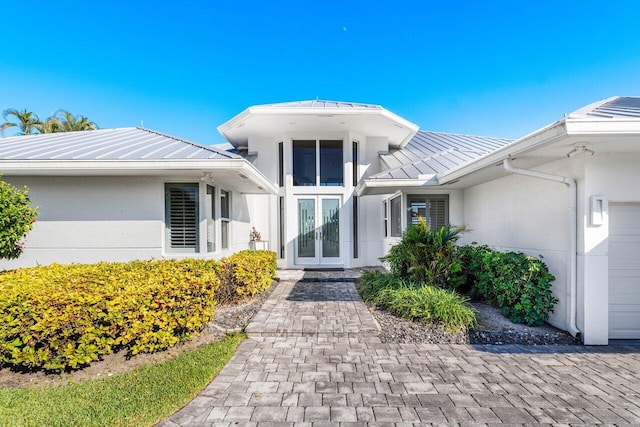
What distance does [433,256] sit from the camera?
675 centimetres

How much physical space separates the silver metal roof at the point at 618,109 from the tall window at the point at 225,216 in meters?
7.71

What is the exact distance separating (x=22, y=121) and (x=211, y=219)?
25263 mm

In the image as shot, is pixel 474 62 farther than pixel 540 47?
Yes

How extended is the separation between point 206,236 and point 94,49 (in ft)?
33.9

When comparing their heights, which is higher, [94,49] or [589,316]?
[94,49]

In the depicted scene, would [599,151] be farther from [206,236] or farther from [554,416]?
[206,236]

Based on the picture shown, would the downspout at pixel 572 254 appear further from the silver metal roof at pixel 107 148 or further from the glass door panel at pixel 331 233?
the glass door panel at pixel 331 233

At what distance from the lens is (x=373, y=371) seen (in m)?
3.82

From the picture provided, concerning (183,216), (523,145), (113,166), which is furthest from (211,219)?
(523,145)

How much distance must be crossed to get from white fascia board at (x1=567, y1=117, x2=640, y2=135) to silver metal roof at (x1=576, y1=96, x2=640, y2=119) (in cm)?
21

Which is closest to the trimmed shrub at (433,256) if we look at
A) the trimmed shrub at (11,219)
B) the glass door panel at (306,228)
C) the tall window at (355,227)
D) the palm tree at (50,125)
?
the tall window at (355,227)

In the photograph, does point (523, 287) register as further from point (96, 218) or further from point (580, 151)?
point (96, 218)

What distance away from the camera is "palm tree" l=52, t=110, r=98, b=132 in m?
23.7

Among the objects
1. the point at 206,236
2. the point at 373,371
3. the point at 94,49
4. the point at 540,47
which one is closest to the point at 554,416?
the point at 373,371
